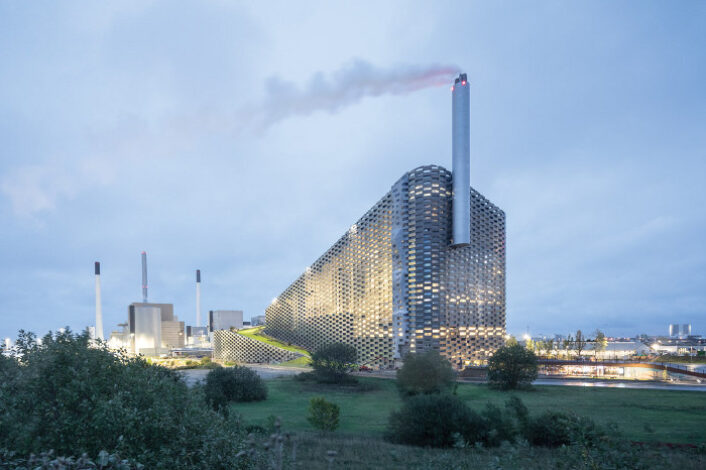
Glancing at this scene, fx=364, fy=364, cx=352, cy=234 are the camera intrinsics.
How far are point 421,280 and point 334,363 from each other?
82.1 ft

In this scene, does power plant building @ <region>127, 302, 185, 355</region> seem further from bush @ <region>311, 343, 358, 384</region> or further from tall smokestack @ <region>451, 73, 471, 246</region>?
tall smokestack @ <region>451, 73, 471, 246</region>

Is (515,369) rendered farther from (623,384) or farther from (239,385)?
(239,385)

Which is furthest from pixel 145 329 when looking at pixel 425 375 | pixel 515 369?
pixel 515 369

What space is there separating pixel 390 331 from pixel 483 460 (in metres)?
53.2

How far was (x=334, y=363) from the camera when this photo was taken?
43.4m

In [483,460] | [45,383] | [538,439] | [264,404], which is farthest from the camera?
[264,404]

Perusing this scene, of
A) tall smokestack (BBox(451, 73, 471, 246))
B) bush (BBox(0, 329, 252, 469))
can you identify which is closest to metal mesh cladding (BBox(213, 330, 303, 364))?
tall smokestack (BBox(451, 73, 471, 246))

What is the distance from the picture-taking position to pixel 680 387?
123ft

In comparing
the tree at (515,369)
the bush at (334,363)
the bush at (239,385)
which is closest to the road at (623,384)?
the tree at (515,369)

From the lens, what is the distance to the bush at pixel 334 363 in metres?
43.5

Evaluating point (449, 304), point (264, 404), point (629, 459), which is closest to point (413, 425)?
point (629, 459)

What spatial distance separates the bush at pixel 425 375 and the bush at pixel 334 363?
10.5 metres

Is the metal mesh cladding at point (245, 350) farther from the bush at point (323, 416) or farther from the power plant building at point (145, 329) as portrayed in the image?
the bush at point (323, 416)

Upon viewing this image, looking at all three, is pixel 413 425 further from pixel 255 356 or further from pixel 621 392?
pixel 255 356
